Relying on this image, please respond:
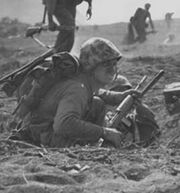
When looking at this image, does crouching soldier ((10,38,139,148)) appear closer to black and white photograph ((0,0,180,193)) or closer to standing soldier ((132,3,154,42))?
black and white photograph ((0,0,180,193))

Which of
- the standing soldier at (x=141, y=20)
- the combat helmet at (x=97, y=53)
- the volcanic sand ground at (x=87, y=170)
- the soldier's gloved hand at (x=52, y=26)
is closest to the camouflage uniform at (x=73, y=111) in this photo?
the combat helmet at (x=97, y=53)

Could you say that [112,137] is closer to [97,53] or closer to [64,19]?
[97,53]

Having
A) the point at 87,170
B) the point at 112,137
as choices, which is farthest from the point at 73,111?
the point at 87,170

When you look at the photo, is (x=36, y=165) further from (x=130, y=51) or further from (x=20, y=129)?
(x=130, y=51)

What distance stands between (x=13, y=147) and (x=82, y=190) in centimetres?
124

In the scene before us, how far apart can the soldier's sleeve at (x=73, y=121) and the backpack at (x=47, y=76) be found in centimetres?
17

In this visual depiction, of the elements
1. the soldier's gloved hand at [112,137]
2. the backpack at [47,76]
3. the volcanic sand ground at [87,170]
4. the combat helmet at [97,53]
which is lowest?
the soldier's gloved hand at [112,137]

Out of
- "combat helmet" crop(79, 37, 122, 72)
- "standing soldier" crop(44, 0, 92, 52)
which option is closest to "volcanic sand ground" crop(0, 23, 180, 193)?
"combat helmet" crop(79, 37, 122, 72)

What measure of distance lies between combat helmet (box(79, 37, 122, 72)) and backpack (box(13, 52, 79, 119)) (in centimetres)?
11

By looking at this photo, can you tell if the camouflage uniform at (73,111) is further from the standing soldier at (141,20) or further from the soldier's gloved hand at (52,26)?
the standing soldier at (141,20)

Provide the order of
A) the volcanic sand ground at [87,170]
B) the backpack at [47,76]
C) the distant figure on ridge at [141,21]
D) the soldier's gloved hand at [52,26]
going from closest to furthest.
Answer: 1. the volcanic sand ground at [87,170]
2. the backpack at [47,76]
3. the soldier's gloved hand at [52,26]
4. the distant figure on ridge at [141,21]

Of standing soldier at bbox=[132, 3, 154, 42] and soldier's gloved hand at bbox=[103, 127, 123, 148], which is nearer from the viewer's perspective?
soldier's gloved hand at bbox=[103, 127, 123, 148]

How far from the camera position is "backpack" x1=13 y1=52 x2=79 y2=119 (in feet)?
16.5

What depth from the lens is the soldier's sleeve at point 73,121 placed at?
16.0ft
